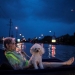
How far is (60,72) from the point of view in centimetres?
575

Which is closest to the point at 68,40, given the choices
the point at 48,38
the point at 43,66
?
the point at 48,38

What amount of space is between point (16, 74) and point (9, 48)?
139 centimetres

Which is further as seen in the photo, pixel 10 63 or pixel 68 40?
pixel 68 40

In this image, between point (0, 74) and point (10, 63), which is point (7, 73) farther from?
point (10, 63)

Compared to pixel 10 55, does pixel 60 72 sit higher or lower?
lower

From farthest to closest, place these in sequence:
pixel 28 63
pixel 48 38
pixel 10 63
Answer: pixel 48 38 → pixel 28 63 → pixel 10 63

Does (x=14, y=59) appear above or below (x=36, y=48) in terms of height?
below

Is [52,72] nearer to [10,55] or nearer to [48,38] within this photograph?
[10,55]

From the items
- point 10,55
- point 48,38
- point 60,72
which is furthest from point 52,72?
point 48,38

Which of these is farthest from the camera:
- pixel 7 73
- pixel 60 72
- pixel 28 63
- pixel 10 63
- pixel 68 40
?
pixel 68 40

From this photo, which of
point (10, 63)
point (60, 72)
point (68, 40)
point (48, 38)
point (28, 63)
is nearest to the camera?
point (60, 72)

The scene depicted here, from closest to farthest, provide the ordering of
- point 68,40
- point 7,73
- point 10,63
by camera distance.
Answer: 1. point 7,73
2. point 10,63
3. point 68,40

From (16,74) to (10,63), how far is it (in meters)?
0.85

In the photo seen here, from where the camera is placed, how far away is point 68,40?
15400 centimetres
